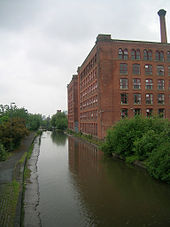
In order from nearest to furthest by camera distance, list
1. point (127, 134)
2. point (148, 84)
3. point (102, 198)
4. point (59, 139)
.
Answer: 1. point (102, 198)
2. point (127, 134)
3. point (148, 84)
4. point (59, 139)

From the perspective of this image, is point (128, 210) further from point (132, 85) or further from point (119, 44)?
point (119, 44)

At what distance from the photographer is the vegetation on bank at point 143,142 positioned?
13.8m

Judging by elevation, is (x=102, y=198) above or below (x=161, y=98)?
below

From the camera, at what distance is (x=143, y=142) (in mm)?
16859

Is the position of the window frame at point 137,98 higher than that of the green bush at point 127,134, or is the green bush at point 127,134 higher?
the window frame at point 137,98

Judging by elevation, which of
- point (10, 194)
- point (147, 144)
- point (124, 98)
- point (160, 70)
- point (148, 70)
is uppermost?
point (160, 70)

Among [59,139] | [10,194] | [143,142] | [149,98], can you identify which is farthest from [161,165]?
[59,139]

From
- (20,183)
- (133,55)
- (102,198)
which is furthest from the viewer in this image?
(133,55)

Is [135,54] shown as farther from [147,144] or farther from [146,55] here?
[147,144]

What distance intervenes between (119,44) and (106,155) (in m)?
21.9

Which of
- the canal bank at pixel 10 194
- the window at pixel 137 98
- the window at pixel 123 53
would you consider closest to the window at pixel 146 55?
the window at pixel 123 53

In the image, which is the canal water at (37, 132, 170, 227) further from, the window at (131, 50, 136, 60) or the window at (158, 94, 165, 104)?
the window at (131, 50, 136, 60)

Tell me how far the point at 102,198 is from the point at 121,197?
3.85 ft

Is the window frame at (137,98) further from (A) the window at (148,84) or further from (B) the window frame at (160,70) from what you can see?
(B) the window frame at (160,70)
